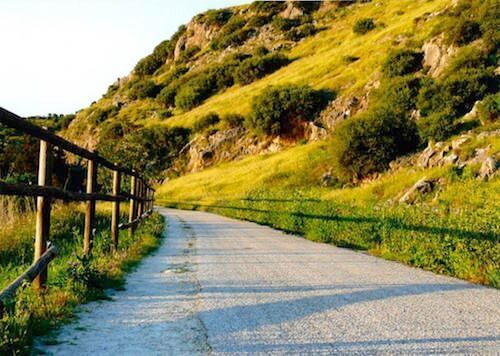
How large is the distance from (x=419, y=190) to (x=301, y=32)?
8144cm

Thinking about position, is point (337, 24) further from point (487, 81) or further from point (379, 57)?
point (487, 81)

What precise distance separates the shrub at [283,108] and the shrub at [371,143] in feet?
77.3

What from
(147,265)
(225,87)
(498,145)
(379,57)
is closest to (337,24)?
(225,87)

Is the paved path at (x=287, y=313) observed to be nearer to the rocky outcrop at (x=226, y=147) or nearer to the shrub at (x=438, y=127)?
the shrub at (x=438, y=127)

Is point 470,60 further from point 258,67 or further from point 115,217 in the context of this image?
point 258,67

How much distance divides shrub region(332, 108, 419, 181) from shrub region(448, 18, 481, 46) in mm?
12254

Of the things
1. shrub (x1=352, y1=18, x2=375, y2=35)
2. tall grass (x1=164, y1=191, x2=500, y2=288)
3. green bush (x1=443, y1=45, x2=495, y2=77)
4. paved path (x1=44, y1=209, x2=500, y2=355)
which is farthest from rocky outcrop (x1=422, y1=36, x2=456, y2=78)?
paved path (x1=44, y1=209, x2=500, y2=355)

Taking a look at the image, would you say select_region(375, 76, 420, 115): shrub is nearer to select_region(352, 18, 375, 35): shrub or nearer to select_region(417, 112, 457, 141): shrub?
select_region(417, 112, 457, 141): shrub

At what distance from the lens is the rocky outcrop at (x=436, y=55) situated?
1586 inches

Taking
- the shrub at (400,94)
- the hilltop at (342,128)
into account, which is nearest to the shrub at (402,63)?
the hilltop at (342,128)

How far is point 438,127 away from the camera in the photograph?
29344 mm

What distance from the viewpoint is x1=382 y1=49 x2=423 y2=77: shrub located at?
1746 inches

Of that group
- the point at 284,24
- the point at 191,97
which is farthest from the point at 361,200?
the point at 284,24

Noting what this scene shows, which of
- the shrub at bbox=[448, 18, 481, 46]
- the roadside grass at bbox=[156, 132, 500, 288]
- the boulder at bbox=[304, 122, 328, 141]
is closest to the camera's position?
the roadside grass at bbox=[156, 132, 500, 288]
